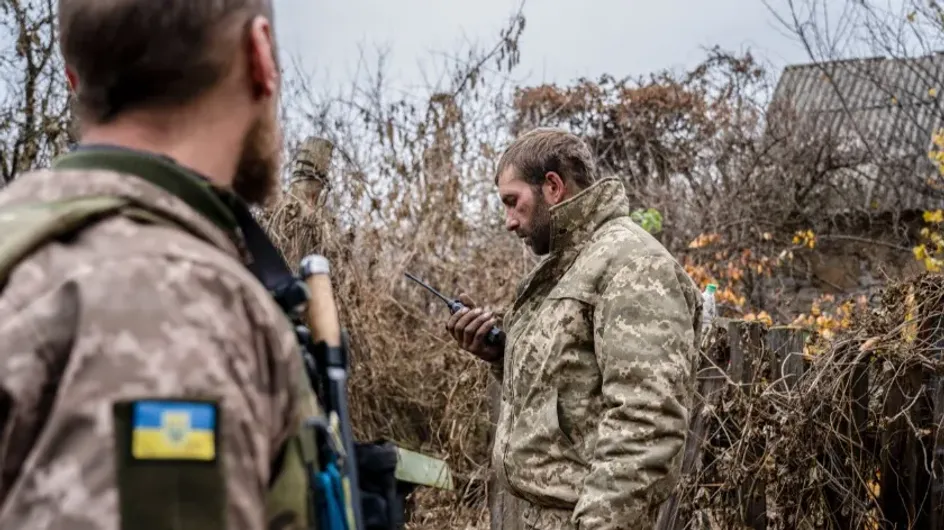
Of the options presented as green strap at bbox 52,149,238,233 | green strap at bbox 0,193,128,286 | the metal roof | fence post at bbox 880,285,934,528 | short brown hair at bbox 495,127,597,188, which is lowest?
fence post at bbox 880,285,934,528

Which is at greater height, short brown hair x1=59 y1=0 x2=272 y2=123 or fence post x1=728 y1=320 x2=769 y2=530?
short brown hair x1=59 y1=0 x2=272 y2=123

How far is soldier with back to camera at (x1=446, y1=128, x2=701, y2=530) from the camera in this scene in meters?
2.80

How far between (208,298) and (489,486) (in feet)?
17.5

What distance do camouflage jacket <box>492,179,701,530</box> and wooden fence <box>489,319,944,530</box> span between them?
3.07 feet

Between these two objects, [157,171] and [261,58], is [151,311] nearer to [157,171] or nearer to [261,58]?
[157,171]

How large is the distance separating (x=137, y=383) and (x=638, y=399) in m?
1.94

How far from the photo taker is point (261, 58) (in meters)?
1.32

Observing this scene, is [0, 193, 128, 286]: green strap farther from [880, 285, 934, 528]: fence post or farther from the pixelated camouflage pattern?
[880, 285, 934, 528]: fence post

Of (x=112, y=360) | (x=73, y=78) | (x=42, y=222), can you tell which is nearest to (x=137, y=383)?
(x=112, y=360)

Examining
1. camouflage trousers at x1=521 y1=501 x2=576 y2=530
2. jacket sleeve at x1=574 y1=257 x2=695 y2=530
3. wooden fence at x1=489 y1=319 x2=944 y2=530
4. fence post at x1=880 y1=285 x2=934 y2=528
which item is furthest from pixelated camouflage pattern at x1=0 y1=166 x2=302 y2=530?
fence post at x1=880 y1=285 x2=934 y2=528

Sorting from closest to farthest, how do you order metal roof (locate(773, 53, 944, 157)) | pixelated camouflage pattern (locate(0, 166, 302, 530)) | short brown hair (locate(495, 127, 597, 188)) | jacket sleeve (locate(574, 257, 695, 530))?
A: pixelated camouflage pattern (locate(0, 166, 302, 530)), jacket sleeve (locate(574, 257, 695, 530)), short brown hair (locate(495, 127, 597, 188)), metal roof (locate(773, 53, 944, 157))

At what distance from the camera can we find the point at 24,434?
105 centimetres

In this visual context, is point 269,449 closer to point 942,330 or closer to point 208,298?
point 208,298

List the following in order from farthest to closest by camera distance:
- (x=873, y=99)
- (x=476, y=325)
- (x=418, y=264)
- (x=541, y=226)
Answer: (x=873, y=99) → (x=418, y=264) → (x=476, y=325) → (x=541, y=226)
